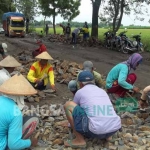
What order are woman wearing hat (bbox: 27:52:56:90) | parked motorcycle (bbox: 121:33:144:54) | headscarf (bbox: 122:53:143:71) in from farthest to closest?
parked motorcycle (bbox: 121:33:144:54) < woman wearing hat (bbox: 27:52:56:90) < headscarf (bbox: 122:53:143:71)

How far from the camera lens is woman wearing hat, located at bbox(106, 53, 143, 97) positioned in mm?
5258

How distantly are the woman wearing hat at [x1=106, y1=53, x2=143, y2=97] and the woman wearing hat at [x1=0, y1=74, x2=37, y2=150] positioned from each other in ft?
8.16

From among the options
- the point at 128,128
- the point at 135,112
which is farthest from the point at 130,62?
the point at 128,128

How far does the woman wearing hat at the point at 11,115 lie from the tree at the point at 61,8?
27.6 meters

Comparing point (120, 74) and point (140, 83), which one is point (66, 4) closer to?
point (140, 83)

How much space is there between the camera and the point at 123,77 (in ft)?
17.2

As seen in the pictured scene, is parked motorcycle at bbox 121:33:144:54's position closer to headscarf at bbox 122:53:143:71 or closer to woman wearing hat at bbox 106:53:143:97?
woman wearing hat at bbox 106:53:143:97

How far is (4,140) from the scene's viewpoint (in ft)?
10.5

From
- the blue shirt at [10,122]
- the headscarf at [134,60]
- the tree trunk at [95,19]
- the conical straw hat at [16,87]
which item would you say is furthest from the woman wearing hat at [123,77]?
the tree trunk at [95,19]

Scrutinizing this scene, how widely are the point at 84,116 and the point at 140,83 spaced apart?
496 cm

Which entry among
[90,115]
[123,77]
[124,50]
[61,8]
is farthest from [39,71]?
[61,8]

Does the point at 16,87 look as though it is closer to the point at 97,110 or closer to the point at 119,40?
the point at 97,110

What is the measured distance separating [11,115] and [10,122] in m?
0.09

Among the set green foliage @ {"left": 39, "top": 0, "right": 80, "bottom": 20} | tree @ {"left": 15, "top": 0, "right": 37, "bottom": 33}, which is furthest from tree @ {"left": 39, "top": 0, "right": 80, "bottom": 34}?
tree @ {"left": 15, "top": 0, "right": 37, "bottom": 33}
